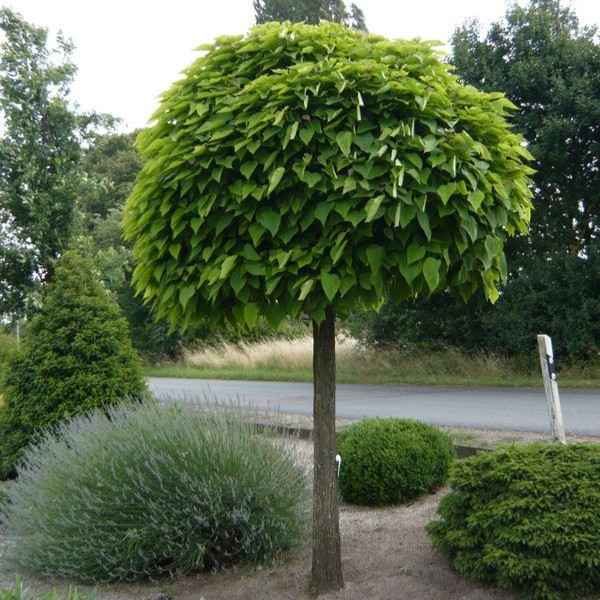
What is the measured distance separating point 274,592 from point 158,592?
758 mm

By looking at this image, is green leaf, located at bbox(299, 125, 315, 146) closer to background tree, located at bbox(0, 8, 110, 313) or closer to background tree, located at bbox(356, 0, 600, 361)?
background tree, located at bbox(0, 8, 110, 313)

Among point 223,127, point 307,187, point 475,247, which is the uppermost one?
point 223,127

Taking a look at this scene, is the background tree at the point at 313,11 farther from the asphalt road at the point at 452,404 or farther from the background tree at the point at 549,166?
the asphalt road at the point at 452,404

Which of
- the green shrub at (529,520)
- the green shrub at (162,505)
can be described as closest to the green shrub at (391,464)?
the green shrub at (162,505)

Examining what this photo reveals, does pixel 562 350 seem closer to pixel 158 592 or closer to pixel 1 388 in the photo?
pixel 1 388

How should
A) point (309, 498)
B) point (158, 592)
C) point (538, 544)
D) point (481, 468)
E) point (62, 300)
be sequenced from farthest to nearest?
point (62, 300), point (309, 498), point (158, 592), point (481, 468), point (538, 544)

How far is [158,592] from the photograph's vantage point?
14.9 ft

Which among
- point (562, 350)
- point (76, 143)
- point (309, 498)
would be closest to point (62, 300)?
point (309, 498)

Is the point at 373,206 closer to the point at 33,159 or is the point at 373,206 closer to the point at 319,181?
the point at 319,181

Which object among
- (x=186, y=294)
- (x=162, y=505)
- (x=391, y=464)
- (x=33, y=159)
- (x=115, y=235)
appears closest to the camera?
(x=186, y=294)

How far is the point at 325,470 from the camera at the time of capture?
426cm

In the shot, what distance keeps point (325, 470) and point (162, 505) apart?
1128mm

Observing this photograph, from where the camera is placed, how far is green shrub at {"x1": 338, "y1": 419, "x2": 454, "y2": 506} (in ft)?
19.3

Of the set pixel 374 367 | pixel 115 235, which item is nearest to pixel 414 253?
pixel 374 367
